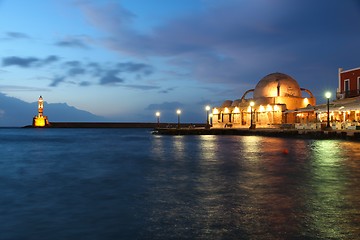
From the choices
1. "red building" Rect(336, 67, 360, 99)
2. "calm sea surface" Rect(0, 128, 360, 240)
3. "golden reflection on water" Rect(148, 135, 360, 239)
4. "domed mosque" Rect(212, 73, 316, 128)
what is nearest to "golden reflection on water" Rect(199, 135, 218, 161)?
"golden reflection on water" Rect(148, 135, 360, 239)

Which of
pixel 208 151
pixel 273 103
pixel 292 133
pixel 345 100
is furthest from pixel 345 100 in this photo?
pixel 208 151

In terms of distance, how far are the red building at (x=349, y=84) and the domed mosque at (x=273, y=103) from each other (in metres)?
11.8

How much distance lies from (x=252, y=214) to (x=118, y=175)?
8.68 meters

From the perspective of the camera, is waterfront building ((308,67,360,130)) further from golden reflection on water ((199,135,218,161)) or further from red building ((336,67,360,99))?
golden reflection on water ((199,135,218,161))

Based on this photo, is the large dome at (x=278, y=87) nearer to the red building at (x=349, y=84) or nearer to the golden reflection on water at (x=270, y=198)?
the red building at (x=349, y=84)

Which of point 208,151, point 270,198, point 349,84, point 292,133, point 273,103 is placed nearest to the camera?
point 270,198

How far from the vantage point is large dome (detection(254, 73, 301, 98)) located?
72.5 meters

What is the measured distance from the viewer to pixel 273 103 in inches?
2798

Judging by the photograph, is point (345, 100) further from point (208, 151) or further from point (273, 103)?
point (208, 151)

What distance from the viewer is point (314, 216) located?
7.82 meters

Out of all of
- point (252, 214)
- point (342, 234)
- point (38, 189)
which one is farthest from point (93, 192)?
point (342, 234)

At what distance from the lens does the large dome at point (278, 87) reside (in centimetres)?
A: 7250

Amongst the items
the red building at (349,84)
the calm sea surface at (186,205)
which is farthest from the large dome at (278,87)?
the calm sea surface at (186,205)

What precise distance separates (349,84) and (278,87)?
1968cm
